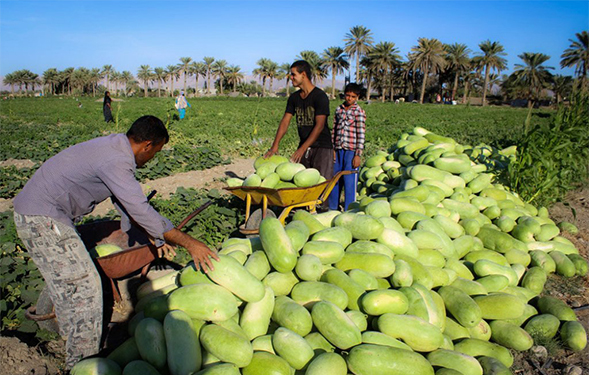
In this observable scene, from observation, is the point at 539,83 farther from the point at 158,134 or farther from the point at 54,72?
the point at 54,72

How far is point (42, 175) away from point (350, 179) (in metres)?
4.16

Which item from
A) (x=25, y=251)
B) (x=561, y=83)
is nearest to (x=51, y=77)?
(x=561, y=83)

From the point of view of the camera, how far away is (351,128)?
5938 mm

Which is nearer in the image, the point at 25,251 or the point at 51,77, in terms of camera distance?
the point at 25,251

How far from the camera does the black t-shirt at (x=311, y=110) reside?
16.8 feet

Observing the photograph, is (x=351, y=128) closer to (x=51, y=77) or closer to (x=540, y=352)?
Answer: (x=540, y=352)

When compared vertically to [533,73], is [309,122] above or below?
below

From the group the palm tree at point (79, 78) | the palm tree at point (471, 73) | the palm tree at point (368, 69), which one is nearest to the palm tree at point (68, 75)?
the palm tree at point (79, 78)

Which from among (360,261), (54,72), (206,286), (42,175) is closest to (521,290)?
(360,261)

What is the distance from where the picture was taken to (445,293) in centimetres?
310

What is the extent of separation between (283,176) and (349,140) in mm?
1872

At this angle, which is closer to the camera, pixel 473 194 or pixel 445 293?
pixel 445 293

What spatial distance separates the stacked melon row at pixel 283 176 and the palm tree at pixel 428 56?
6485 centimetres

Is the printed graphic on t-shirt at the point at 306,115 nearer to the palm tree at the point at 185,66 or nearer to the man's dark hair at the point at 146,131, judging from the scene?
the man's dark hair at the point at 146,131
